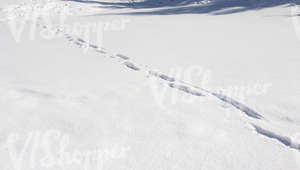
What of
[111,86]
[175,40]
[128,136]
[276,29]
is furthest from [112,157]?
[276,29]

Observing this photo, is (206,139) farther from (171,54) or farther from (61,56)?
(61,56)

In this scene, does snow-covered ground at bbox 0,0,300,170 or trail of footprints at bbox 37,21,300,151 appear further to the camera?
trail of footprints at bbox 37,21,300,151

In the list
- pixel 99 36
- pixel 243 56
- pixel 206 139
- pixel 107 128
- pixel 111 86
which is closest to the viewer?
pixel 206 139

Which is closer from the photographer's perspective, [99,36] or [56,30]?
[99,36]

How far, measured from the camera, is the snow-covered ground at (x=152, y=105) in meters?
1.95

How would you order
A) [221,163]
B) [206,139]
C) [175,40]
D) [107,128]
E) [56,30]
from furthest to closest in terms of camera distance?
[56,30] < [175,40] < [107,128] < [206,139] < [221,163]

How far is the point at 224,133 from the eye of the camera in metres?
2.22

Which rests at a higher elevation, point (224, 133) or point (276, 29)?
point (276, 29)

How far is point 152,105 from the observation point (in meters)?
2.74

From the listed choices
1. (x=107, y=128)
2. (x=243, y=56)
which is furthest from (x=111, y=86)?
(x=243, y=56)

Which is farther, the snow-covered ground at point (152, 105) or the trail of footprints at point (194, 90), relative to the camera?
the trail of footprints at point (194, 90)

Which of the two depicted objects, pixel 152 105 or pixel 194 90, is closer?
pixel 152 105

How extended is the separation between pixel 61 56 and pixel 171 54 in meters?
1.79

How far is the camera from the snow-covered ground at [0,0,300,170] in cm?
195
